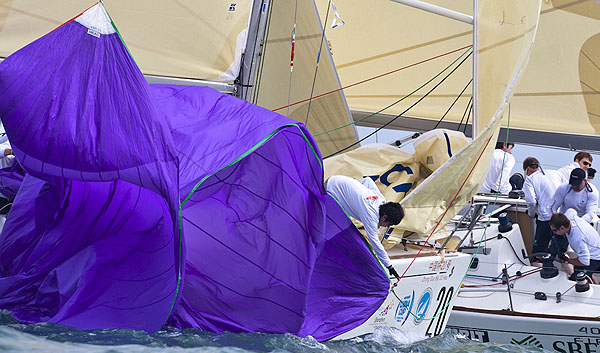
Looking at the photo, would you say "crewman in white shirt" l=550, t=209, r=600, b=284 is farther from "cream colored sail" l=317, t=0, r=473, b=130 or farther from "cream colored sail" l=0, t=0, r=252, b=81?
"cream colored sail" l=0, t=0, r=252, b=81

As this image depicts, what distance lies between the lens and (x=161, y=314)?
444 centimetres

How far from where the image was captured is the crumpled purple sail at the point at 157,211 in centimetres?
394

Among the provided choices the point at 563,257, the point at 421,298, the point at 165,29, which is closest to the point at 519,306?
the point at 563,257

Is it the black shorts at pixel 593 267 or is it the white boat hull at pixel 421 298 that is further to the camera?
the black shorts at pixel 593 267

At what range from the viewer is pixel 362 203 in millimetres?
5152

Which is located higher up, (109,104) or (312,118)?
(109,104)

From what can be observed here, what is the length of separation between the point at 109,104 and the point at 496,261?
4.77m

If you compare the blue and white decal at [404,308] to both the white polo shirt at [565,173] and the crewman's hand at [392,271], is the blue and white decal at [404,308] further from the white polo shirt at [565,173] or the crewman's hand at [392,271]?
the white polo shirt at [565,173]

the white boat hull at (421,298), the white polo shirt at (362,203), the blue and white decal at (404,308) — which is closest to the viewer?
the white polo shirt at (362,203)

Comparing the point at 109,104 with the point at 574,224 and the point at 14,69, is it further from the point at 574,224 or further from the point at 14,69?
the point at 574,224

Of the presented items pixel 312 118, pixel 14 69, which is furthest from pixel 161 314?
pixel 312 118

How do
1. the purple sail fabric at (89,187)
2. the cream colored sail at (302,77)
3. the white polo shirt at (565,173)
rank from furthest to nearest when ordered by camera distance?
the white polo shirt at (565,173) < the cream colored sail at (302,77) < the purple sail fabric at (89,187)

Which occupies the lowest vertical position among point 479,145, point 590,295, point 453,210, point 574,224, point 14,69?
point 590,295

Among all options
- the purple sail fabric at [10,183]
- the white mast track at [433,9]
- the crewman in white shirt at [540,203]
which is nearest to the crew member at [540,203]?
the crewman in white shirt at [540,203]
